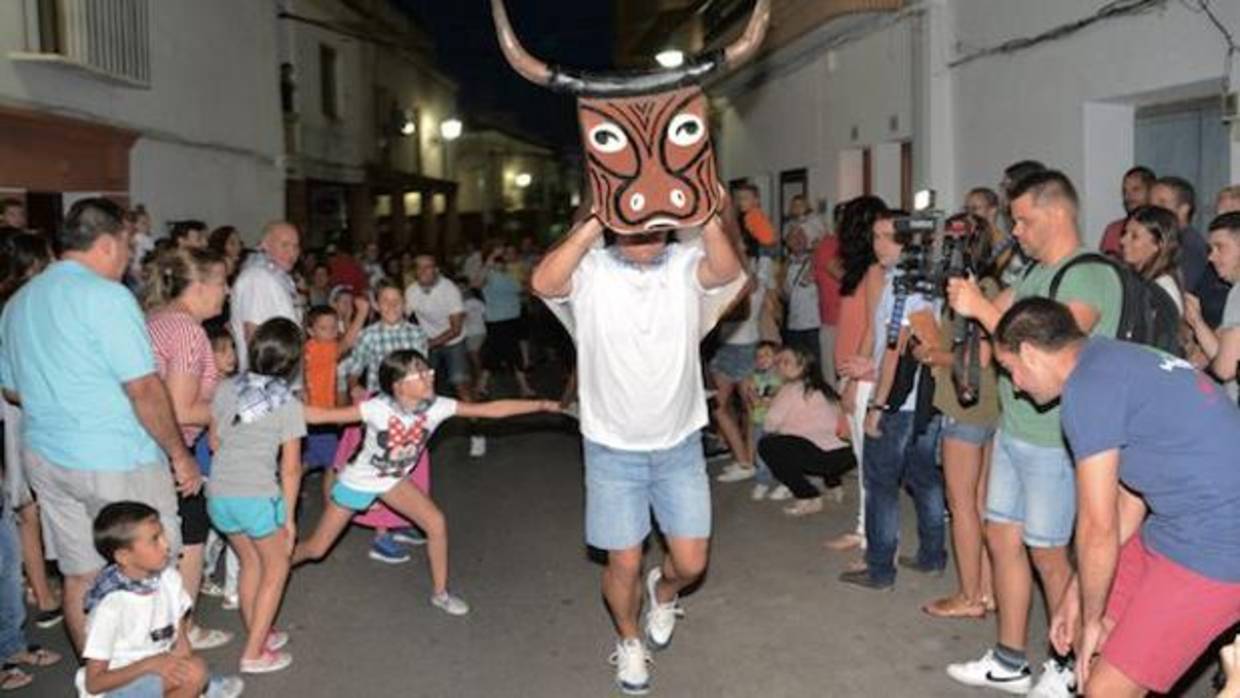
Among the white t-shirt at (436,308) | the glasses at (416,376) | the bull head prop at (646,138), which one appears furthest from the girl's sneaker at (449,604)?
the white t-shirt at (436,308)

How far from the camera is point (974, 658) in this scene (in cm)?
548

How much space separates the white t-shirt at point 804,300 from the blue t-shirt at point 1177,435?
7.05 metres

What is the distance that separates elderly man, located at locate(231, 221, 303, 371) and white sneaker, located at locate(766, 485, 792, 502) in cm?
361

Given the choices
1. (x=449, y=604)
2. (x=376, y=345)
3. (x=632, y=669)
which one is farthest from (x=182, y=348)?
(x=376, y=345)

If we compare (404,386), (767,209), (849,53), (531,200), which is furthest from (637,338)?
(531,200)

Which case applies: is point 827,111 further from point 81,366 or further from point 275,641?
point 81,366

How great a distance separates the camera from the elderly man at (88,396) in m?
4.78

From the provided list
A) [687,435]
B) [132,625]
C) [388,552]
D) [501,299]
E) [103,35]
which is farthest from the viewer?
[501,299]

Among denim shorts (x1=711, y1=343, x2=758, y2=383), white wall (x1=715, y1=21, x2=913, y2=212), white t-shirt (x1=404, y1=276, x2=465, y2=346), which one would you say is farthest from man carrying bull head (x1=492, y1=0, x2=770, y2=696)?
white wall (x1=715, y1=21, x2=913, y2=212)

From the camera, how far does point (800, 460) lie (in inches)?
320

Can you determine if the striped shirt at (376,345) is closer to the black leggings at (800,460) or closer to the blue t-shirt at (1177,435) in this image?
the black leggings at (800,460)

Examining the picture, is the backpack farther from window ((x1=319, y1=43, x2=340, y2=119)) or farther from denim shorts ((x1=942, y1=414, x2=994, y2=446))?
window ((x1=319, y1=43, x2=340, y2=119))

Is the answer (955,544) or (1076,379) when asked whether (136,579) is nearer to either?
(1076,379)

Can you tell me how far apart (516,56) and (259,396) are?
218cm
